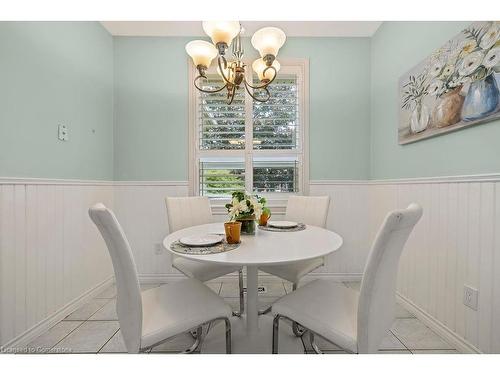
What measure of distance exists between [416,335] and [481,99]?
1558 mm

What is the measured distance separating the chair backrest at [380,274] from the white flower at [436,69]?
4.41ft

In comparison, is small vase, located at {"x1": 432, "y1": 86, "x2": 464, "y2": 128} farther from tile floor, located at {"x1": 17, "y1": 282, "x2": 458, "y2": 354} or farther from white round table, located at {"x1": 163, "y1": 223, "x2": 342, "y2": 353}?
tile floor, located at {"x1": 17, "y1": 282, "x2": 458, "y2": 354}

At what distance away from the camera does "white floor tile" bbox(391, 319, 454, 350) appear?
156 centimetres

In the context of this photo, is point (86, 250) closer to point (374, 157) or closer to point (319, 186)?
point (319, 186)

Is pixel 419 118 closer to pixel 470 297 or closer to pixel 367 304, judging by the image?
pixel 470 297

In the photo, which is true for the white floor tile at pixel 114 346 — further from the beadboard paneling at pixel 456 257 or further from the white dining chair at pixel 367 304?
the beadboard paneling at pixel 456 257

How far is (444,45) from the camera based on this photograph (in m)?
1.65

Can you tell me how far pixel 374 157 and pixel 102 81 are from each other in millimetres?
2903

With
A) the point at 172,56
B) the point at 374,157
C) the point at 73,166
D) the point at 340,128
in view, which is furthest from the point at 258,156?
the point at 73,166

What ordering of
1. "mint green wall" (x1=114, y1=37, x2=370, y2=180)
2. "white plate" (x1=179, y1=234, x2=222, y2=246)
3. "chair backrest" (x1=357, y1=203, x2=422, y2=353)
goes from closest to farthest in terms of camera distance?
"chair backrest" (x1=357, y1=203, x2=422, y2=353)
"white plate" (x1=179, y1=234, x2=222, y2=246)
"mint green wall" (x1=114, y1=37, x2=370, y2=180)

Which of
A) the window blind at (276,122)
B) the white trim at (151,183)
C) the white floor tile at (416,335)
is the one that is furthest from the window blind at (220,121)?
Answer: the white floor tile at (416,335)

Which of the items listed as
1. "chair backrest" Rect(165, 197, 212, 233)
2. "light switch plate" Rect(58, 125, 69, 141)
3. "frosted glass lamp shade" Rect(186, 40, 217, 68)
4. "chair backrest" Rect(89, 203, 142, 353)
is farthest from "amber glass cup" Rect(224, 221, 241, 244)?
Result: "light switch plate" Rect(58, 125, 69, 141)

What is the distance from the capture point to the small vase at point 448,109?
60.1 inches

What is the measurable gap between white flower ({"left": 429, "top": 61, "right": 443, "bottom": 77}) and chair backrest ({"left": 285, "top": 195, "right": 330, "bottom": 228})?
1153mm
